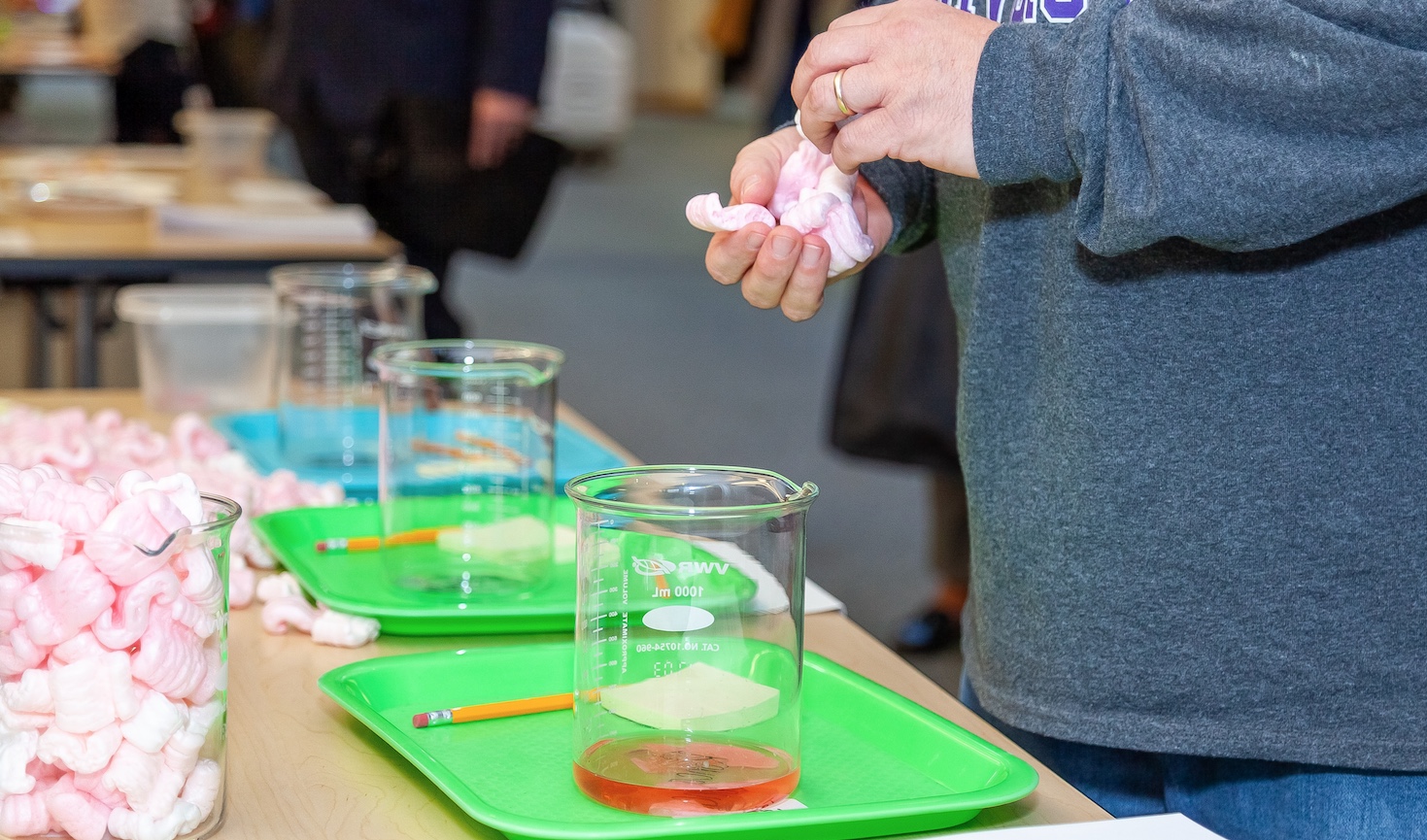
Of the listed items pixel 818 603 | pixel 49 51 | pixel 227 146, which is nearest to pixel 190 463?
pixel 818 603

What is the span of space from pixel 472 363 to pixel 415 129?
5.89ft

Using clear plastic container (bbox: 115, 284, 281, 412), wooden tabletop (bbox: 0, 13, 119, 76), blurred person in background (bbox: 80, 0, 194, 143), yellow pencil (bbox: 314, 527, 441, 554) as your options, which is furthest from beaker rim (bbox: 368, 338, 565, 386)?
wooden tabletop (bbox: 0, 13, 119, 76)

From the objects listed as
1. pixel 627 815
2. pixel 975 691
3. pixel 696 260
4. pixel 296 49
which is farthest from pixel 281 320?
pixel 696 260

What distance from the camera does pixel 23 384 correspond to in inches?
115

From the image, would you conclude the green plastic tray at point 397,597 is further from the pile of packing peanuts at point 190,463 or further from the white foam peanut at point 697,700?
the white foam peanut at point 697,700

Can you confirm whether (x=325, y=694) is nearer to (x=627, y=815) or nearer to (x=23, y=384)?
(x=627, y=815)

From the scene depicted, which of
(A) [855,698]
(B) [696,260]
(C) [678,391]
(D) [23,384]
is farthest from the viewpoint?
(B) [696,260]

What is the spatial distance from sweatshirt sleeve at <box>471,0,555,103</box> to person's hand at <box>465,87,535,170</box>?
17 millimetres

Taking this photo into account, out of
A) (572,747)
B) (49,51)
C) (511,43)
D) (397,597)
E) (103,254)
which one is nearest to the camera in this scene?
(572,747)

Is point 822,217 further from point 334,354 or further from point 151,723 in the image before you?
point 334,354

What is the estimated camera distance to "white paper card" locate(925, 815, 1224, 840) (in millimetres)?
719

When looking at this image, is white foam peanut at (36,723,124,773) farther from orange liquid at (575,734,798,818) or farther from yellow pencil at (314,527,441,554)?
yellow pencil at (314,527,441,554)

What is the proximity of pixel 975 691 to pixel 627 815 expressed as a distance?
41 centimetres

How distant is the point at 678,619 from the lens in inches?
29.5
